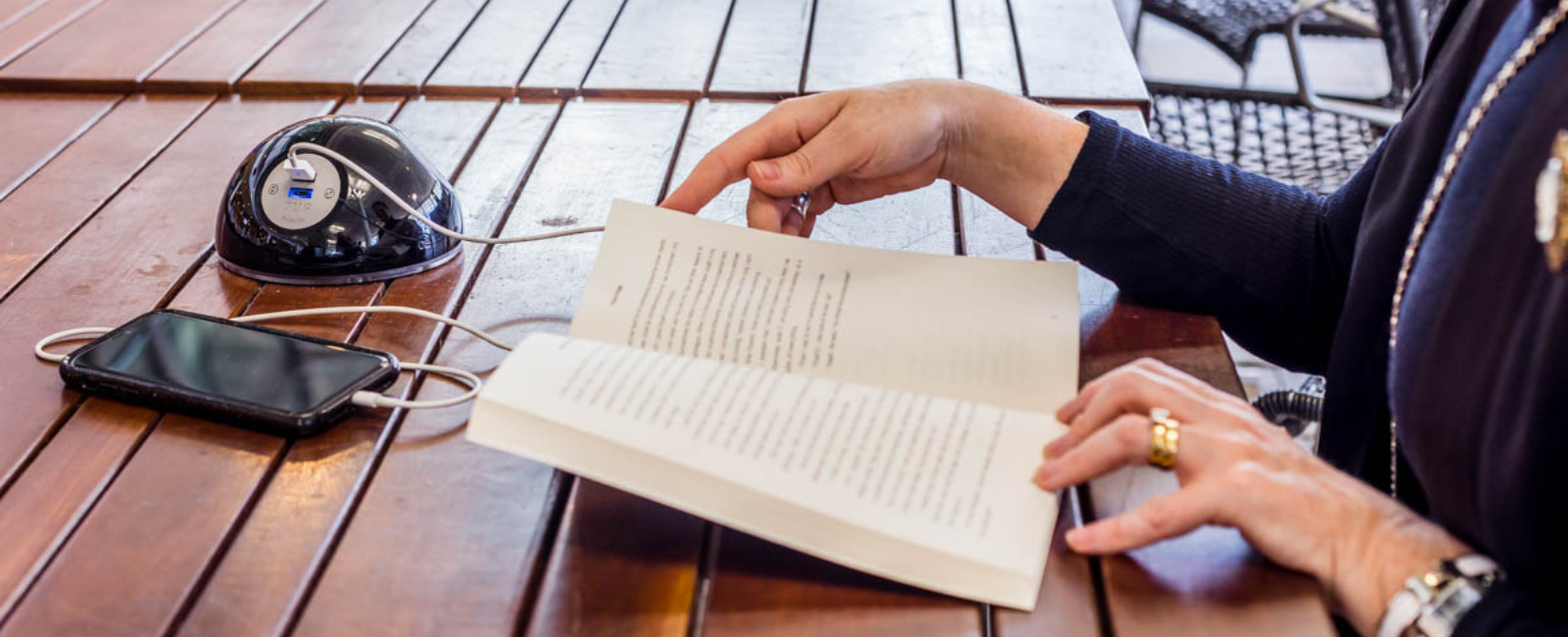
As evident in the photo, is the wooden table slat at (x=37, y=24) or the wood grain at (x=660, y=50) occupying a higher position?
the wood grain at (x=660, y=50)

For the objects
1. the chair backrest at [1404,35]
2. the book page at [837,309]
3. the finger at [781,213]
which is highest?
the book page at [837,309]

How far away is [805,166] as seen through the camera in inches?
34.9

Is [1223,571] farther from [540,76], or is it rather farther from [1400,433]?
[540,76]

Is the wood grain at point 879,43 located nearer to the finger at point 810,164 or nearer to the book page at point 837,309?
the finger at point 810,164

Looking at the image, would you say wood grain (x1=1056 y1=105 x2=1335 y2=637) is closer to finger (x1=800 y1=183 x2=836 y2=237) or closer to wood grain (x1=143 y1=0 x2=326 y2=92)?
finger (x1=800 y1=183 x2=836 y2=237)

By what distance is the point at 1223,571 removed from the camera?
616 mm

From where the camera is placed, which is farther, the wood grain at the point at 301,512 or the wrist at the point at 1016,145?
the wrist at the point at 1016,145

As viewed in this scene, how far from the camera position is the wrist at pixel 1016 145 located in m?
0.94

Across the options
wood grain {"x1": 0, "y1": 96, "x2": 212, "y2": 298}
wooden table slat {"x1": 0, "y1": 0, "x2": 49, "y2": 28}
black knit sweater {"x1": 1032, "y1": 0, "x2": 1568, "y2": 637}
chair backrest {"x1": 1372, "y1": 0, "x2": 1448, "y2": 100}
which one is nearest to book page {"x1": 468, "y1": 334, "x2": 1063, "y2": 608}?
black knit sweater {"x1": 1032, "y1": 0, "x2": 1568, "y2": 637}

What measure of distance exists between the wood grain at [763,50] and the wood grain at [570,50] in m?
0.14

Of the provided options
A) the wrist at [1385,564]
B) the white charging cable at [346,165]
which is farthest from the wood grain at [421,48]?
the wrist at [1385,564]

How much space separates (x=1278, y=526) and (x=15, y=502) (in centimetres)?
68

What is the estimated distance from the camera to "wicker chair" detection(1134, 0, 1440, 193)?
1635mm

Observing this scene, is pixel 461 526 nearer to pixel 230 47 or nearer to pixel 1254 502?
pixel 1254 502
